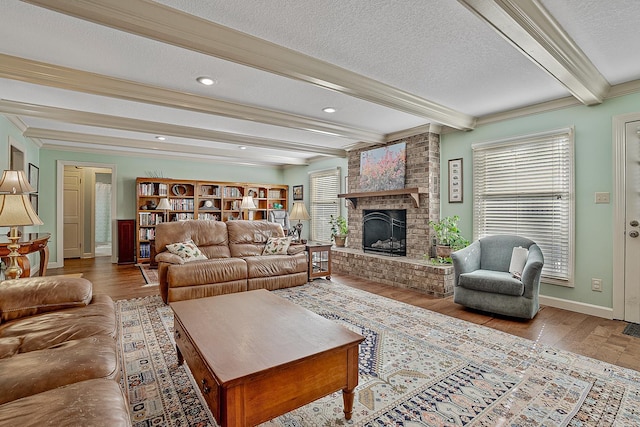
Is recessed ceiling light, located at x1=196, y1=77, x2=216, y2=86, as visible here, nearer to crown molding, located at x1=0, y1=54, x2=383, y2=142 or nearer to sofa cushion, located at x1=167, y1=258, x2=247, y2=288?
crown molding, located at x1=0, y1=54, x2=383, y2=142

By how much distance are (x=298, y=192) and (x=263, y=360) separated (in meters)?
6.83

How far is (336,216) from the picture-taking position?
22.7 ft

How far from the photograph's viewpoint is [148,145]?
595cm

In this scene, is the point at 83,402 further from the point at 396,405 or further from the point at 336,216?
the point at 336,216

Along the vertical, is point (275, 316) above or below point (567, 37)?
below

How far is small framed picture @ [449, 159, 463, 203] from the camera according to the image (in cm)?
459

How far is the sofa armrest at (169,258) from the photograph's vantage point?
3797 millimetres

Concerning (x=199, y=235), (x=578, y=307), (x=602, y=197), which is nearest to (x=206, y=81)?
(x=199, y=235)

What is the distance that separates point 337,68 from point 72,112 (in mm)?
3518

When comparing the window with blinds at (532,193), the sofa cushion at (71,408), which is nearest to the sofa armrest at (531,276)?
the window with blinds at (532,193)

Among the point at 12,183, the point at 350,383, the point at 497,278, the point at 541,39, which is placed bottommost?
the point at 350,383

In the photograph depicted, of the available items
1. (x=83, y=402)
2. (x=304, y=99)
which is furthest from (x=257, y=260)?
(x=83, y=402)

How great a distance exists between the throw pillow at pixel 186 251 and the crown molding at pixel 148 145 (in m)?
2.70

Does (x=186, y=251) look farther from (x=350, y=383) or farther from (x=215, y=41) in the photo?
(x=350, y=383)
